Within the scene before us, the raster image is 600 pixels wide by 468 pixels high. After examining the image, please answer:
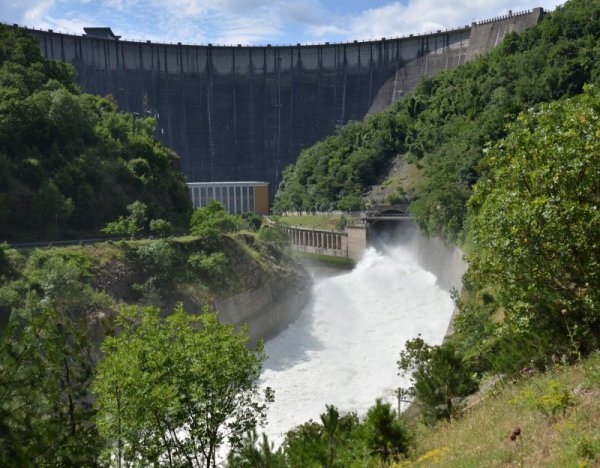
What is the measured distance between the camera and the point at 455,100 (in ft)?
259

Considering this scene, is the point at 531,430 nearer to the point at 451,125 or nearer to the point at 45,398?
the point at 45,398

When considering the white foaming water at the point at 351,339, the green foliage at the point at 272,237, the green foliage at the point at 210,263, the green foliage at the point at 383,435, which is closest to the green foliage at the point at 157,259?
the green foliage at the point at 210,263

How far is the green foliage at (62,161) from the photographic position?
40000 millimetres

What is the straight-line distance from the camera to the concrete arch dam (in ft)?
311

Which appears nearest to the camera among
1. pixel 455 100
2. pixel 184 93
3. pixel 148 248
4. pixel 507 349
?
pixel 507 349

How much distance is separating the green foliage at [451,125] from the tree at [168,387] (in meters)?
35.3

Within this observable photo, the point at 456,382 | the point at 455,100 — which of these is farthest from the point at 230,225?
the point at 455,100

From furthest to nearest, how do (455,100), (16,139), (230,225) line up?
(455,100), (230,225), (16,139)

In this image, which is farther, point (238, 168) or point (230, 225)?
point (238, 168)

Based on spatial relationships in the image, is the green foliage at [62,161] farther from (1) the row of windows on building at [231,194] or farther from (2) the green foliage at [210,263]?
(1) the row of windows on building at [231,194]

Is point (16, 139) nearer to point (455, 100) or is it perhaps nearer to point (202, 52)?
point (455, 100)

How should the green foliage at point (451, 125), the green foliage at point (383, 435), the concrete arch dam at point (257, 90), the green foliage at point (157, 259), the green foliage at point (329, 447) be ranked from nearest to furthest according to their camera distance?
the green foliage at point (329, 447)
the green foliage at point (383, 435)
the green foliage at point (157, 259)
the green foliage at point (451, 125)
the concrete arch dam at point (257, 90)

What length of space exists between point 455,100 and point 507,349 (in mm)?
66418

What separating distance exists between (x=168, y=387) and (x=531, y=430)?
686 cm
